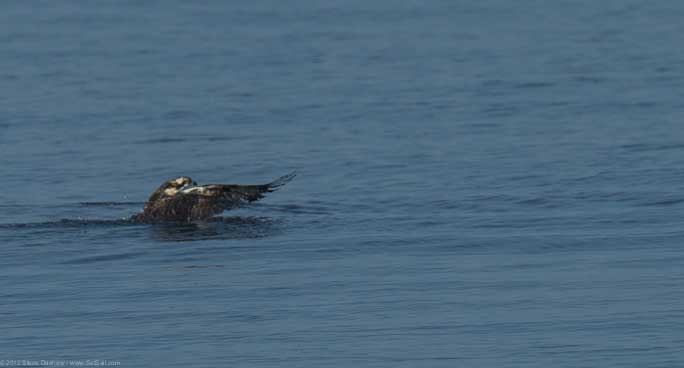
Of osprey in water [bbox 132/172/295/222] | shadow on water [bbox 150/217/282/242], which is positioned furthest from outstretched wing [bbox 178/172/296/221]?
shadow on water [bbox 150/217/282/242]

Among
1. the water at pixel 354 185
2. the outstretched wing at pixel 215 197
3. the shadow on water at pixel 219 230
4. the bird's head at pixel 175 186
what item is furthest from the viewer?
the bird's head at pixel 175 186

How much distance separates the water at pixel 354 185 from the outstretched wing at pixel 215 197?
26 centimetres

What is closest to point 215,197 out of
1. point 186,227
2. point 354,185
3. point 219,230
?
point 219,230

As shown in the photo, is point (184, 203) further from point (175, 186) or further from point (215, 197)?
point (215, 197)

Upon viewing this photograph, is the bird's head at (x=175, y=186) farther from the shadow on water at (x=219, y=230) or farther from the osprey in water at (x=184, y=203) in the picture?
the shadow on water at (x=219, y=230)

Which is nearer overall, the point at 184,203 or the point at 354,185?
the point at 184,203

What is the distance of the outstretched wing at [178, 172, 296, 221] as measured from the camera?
18156mm

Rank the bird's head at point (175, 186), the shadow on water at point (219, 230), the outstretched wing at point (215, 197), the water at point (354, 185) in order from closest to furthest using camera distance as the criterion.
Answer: the water at point (354, 185), the shadow on water at point (219, 230), the outstretched wing at point (215, 197), the bird's head at point (175, 186)

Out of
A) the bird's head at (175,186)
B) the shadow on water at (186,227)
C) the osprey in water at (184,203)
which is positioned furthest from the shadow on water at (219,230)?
the bird's head at (175,186)

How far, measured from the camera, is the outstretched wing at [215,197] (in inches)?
715

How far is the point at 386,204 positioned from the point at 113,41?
1752 centimetres

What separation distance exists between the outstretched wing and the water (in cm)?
26

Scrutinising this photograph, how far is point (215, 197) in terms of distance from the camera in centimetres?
1844

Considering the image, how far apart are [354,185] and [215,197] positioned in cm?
299
